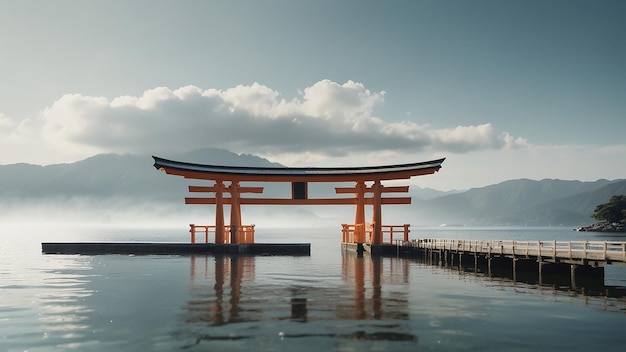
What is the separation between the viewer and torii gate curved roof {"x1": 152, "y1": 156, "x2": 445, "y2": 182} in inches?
1710

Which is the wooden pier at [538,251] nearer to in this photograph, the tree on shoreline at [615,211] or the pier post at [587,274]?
the pier post at [587,274]

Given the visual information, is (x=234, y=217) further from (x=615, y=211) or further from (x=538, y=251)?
(x=615, y=211)

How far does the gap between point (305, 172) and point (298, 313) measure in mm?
29284

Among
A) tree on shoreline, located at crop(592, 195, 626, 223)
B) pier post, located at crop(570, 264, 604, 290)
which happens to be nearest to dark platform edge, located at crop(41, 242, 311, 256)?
pier post, located at crop(570, 264, 604, 290)

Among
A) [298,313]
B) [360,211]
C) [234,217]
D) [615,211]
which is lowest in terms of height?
[298,313]

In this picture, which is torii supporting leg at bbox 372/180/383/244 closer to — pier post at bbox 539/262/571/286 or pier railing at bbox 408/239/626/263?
pier railing at bbox 408/239/626/263

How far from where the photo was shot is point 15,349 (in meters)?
13.1

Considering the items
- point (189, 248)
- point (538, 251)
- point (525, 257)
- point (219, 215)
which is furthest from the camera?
point (189, 248)

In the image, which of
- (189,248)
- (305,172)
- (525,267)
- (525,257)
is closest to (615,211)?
(305,172)

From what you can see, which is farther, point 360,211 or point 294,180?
point 360,211

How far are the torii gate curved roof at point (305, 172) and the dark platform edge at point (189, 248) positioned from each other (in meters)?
5.73

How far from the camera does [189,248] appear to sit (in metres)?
45.4

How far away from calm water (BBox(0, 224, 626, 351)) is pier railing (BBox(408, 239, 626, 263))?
276 centimetres

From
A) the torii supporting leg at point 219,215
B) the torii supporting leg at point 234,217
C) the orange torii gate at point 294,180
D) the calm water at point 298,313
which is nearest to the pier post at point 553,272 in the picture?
the calm water at point 298,313
